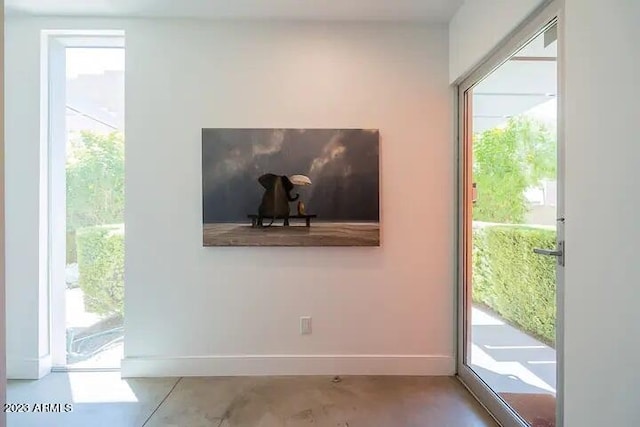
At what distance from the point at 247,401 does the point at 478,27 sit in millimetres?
2776

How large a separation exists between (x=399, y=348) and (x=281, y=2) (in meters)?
2.60

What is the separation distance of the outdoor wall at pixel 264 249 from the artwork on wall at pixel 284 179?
10 centimetres

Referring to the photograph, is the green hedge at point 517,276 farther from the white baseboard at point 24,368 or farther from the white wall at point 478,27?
the white baseboard at point 24,368

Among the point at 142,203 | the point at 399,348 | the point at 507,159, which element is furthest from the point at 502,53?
the point at 142,203

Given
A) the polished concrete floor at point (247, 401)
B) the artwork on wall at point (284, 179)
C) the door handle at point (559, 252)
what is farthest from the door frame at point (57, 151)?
the door handle at point (559, 252)

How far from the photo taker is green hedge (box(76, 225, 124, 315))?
120 inches

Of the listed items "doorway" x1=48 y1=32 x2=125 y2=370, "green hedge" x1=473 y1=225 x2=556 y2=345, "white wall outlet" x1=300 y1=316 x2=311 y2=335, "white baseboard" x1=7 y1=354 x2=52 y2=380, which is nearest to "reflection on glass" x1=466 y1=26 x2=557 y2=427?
"green hedge" x1=473 y1=225 x2=556 y2=345

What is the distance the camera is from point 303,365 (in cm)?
293

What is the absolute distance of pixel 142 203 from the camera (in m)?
2.90

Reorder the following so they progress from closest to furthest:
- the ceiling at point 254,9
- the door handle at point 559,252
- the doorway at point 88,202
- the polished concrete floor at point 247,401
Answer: the door handle at point 559,252
the polished concrete floor at point 247,401
the ceiling at point 254,9
the doorway at point 88,202

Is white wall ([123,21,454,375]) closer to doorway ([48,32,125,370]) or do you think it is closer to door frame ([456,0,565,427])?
door frame ([456,0,565,427])

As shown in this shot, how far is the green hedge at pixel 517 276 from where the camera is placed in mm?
1917

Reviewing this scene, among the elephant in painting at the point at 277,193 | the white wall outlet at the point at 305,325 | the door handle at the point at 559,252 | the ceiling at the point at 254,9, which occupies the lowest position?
the white wall outlet at the point at 305,325

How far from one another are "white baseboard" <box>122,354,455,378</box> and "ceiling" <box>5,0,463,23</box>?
2.49 metres
